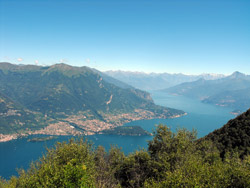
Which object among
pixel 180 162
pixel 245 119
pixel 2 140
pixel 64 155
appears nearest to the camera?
pixel 180 162

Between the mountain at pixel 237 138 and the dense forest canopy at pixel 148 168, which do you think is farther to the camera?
the mountain at pixel 237 138

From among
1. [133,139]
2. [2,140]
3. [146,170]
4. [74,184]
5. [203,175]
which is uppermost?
[203,175]

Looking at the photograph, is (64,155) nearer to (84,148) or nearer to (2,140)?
(84,148)

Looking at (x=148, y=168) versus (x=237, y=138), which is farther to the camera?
(x=237, y=138)

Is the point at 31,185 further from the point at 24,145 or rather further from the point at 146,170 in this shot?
the point at 24,145

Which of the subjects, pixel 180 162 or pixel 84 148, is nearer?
pixel 180 162

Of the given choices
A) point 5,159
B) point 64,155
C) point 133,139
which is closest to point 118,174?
point 64,155

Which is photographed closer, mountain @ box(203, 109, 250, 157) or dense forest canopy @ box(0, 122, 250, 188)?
dense forest canopy @ box(0, 122, 250, 188)

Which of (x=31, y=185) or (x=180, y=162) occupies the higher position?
(x=180, y=162)

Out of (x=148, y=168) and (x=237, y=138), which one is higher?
(x=237, y=138)

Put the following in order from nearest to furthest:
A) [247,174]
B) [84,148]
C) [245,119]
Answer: [247,174], [84,148], [245,119]
